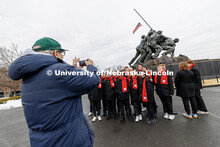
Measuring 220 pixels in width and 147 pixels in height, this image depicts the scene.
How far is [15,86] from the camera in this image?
14.7 metres

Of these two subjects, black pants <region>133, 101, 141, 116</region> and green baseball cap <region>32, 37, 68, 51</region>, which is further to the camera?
black pants <region>133, 101, 141, 116</region>

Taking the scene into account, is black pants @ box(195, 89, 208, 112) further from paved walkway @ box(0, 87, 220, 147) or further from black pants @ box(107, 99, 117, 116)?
black pants @ box(107, 99, 117, 116)

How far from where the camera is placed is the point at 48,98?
37.2 inches

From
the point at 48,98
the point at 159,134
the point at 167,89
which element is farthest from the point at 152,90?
the point at 48,98

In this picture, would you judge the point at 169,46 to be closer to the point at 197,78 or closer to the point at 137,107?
the point at 197,78

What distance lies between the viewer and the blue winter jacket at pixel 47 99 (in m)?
0.93

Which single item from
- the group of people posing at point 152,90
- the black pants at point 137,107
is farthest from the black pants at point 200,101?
the black pants at point 137,107

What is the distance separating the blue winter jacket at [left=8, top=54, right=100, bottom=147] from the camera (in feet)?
3.05

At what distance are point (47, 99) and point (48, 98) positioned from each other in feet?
0.04

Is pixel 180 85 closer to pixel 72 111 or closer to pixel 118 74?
pixel 118 74

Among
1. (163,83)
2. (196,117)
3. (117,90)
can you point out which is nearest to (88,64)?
(117,90)

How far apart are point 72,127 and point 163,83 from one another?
11.5ft

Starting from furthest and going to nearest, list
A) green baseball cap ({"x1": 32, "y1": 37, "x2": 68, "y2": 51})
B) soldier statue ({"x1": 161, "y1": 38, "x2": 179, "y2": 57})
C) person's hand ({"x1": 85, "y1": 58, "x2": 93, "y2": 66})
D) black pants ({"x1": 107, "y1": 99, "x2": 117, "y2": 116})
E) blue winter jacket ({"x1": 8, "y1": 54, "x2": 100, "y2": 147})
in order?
soldier statue ({"x1": 161, "y1": 38, "x2": 179, "y2": 57}) → black pants ({"x1": 107, "y1": 99, "x2": 117, "y2": 116}) → person's hand ({"x1": 85, "y1": 58, "x2": 93, "y2": 66}) → green baseball cap ({"x1": 32, "y1": 37, "x2": 68, "y2": 51}) → blue winter jacket ({"x1": 8, "y1": 54, "x2": 100, "y2": 147})

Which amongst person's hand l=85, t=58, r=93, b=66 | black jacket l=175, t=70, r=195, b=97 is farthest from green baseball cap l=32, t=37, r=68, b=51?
black jacket l=175, t=70, r=195, b=97
